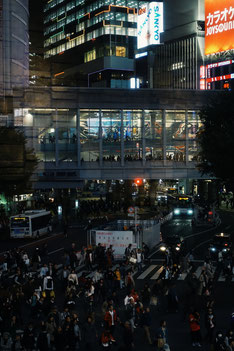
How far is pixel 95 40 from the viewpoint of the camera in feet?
440

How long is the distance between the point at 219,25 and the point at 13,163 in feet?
238

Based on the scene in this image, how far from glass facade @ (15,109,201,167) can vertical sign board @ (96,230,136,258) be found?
1312 inches

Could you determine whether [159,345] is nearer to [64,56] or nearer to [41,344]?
[41,344]

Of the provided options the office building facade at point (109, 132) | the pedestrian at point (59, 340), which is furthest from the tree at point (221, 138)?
the pedestrian at point (59, 340)

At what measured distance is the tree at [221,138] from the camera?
125ft

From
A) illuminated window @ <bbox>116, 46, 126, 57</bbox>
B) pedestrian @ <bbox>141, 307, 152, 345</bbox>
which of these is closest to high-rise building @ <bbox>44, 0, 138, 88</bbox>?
illuminated window @ <bbox>116, 46, 126, 57</bbox>

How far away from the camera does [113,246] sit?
31.8 m

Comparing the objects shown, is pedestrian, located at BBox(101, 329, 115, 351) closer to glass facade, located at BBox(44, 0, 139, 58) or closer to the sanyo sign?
the sanyo sign

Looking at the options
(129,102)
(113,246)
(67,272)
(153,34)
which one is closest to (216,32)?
(153,34)

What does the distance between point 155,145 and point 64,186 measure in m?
12.9

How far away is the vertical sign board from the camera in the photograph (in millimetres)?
31422

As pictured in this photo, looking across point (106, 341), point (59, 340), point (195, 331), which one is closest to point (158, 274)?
point (195, 331)

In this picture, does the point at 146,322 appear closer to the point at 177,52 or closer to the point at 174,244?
the point at 174,244

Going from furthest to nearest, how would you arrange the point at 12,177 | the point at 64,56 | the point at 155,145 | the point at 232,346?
the point at 64,56, the point at 155,145, the point at 12,177, the point at 232,346
